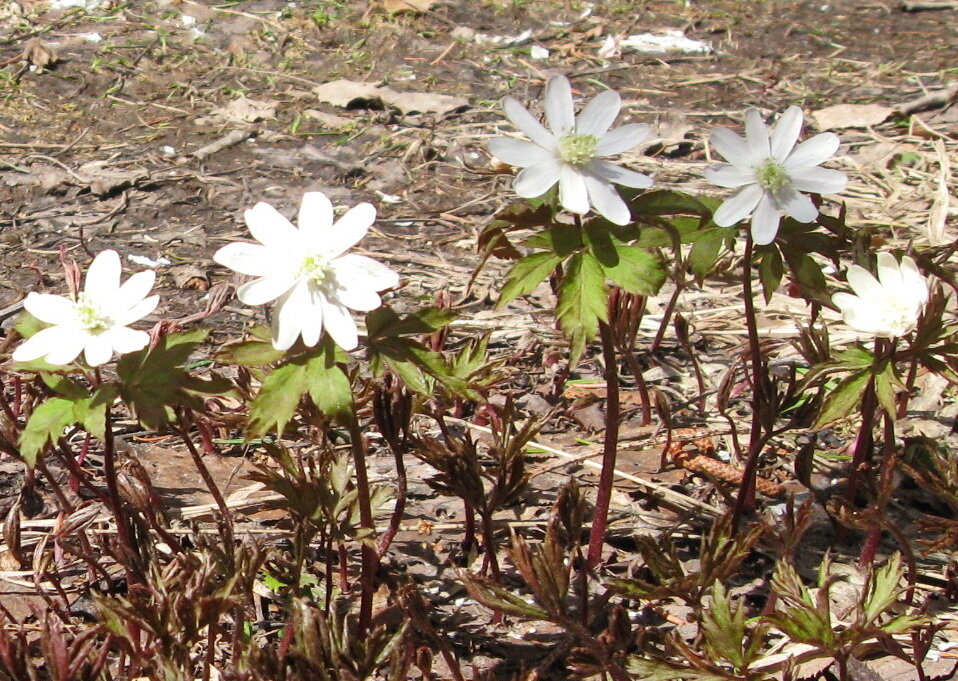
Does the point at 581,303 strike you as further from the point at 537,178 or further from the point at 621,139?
the point at 621,139

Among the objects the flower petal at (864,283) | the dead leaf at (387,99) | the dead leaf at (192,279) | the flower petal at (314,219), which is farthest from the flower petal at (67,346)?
the dead leaf at (387,99)

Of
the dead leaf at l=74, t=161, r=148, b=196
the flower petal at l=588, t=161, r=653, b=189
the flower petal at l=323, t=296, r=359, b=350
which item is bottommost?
the flower petal at l=323, t=296, r=359, b=350

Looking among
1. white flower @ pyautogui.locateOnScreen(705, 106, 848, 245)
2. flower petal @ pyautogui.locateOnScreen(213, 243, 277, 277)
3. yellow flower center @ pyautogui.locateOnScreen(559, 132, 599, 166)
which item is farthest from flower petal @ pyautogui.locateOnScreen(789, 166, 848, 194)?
flower petal @ pyautogui.locateOnScreen(213, 243, 277, 277)

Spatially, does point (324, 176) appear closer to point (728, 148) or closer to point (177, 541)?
point (177, 541)

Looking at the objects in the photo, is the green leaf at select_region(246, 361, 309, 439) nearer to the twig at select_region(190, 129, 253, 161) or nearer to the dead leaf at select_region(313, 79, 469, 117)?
the twig at select_region(190, 129, 253, 161)

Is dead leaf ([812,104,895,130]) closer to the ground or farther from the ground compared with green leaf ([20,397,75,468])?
farther from the ground

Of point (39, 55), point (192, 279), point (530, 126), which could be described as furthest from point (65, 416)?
point (39, 55)
